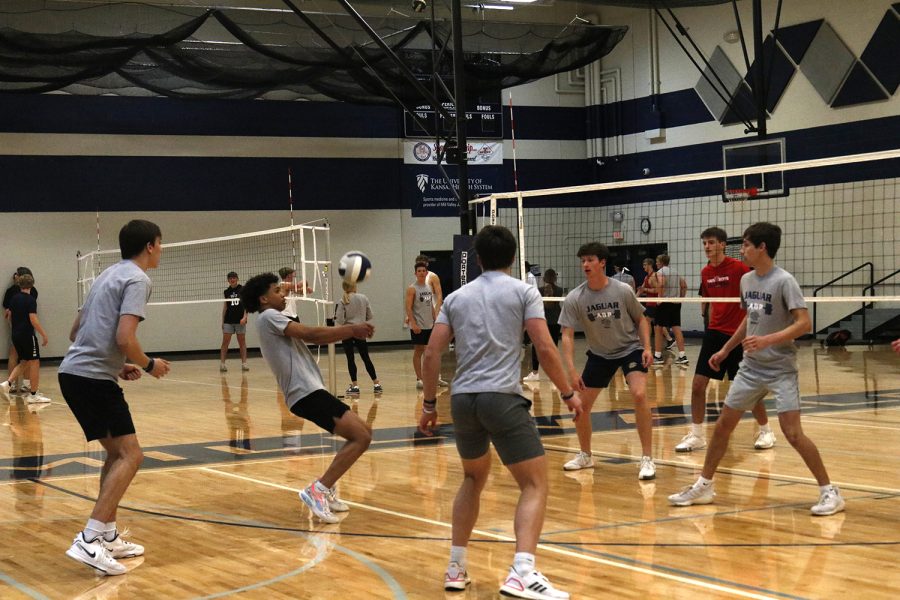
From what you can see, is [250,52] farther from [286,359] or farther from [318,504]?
[318,504]

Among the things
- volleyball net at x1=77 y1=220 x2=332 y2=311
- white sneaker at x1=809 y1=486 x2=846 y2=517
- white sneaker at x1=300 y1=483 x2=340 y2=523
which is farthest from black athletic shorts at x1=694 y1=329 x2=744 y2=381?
volleyball net at x1=77 y1=220 x2=332 y2=311

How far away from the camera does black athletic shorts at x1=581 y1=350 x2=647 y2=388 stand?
7.93 meters

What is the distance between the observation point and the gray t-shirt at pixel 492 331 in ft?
15.7

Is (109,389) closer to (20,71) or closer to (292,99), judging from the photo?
(20,71)

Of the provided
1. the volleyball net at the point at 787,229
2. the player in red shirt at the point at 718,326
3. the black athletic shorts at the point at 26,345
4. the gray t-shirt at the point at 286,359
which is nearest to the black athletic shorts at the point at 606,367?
the player in red shirt at the point at 718,326

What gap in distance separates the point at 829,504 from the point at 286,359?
3.24 m

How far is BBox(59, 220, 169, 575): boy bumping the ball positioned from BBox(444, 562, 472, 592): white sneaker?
1.76m

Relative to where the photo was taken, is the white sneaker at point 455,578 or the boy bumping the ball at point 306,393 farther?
the boy bumping the ball at point 306,393

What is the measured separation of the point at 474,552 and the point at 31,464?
16.8ft

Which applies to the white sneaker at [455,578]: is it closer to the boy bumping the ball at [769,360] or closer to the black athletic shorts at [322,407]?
the black athletic shorts at [322,407]

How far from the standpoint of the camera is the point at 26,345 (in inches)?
577

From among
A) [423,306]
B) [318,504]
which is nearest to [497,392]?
[318,504]

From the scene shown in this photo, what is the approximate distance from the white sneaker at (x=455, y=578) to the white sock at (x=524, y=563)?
35cm

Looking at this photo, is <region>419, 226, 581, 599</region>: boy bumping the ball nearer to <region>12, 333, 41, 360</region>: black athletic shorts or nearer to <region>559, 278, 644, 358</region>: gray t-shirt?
<region>559, 278, 644, 358</region>: gray t-shirt
